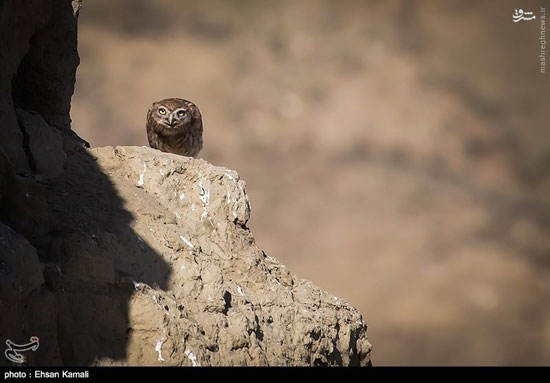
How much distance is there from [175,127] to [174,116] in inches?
4.3

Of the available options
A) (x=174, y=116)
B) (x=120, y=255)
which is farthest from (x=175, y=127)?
(x=120, y=255)

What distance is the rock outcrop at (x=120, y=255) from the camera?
223 inches

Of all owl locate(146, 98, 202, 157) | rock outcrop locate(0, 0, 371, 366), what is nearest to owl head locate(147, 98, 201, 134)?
owl locate(146, 98, 202, 157)

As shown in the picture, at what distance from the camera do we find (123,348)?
5.81 metres

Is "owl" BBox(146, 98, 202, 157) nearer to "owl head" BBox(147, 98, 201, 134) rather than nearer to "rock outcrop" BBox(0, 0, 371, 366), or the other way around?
"owl head" BBox(147, 98, 201, 134)

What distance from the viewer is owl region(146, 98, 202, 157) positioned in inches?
408

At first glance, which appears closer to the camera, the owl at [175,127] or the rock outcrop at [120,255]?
the rock outcrop at [120,255]

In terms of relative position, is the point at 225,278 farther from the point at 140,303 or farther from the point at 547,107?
the point at 547,107

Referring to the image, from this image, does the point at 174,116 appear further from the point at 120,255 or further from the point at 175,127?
the point at 120,255

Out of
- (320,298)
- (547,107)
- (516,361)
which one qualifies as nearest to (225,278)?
(320,298)

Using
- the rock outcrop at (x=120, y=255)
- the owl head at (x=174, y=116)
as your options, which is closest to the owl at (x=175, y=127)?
the owl head at (x=174, y=116)

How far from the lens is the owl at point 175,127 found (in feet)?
34.0

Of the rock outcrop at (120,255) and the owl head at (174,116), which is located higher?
the owl head at (174,116)

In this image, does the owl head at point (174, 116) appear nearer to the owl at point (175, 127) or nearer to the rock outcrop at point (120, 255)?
the owl at point (175, 127)
